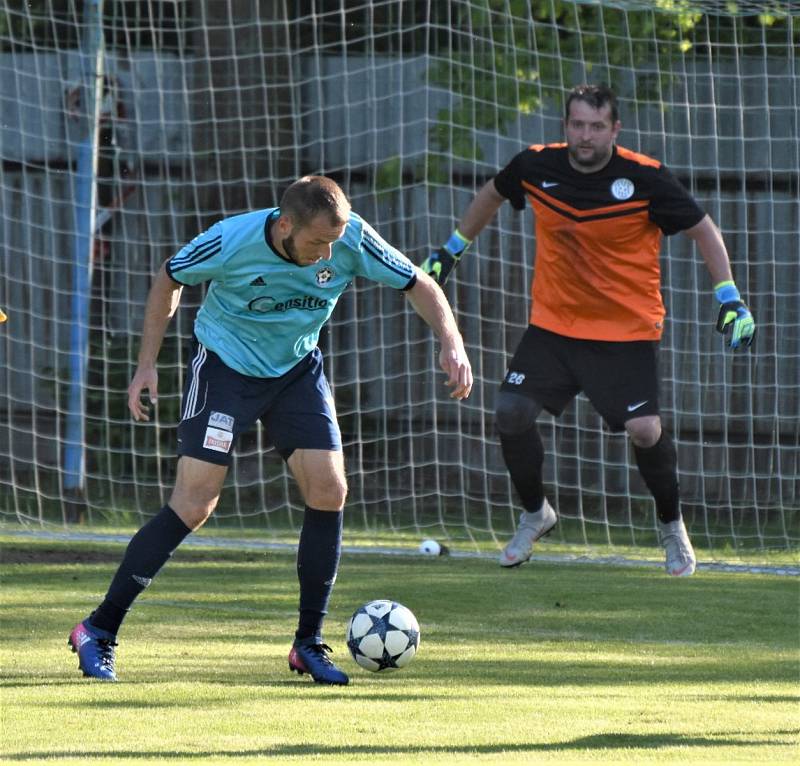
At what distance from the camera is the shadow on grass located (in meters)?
4.38

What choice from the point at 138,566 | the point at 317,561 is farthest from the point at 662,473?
the point at 138,566

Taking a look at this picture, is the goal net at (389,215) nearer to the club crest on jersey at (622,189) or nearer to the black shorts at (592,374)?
the black shorts at (592,374)

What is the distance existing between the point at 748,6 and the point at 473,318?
117 inches

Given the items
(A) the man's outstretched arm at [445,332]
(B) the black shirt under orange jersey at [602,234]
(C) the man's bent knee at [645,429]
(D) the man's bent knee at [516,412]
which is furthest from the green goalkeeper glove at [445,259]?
(A) the man's outstretched arm at [445,332]

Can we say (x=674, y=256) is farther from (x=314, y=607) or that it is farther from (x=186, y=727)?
(x=186, y=727)

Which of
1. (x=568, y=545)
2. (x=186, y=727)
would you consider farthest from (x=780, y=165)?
(x=186, y=727)

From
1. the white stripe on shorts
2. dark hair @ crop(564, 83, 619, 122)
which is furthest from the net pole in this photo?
the white stripe on shorts

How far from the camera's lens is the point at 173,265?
5758 mm

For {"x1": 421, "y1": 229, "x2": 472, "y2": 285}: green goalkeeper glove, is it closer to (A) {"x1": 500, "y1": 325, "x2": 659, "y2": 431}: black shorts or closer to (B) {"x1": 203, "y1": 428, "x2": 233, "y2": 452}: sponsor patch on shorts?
(A) {"x1": 500, "y1": 325, "x2": 659, "y2": 431}: black shorts

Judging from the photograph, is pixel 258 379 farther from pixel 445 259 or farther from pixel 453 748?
pixel 445 259

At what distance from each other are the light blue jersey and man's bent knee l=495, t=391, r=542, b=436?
2.14 metres

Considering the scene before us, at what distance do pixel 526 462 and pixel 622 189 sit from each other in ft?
4.39

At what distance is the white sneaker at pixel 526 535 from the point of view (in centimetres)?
814

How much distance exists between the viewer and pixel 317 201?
17.5 feet
